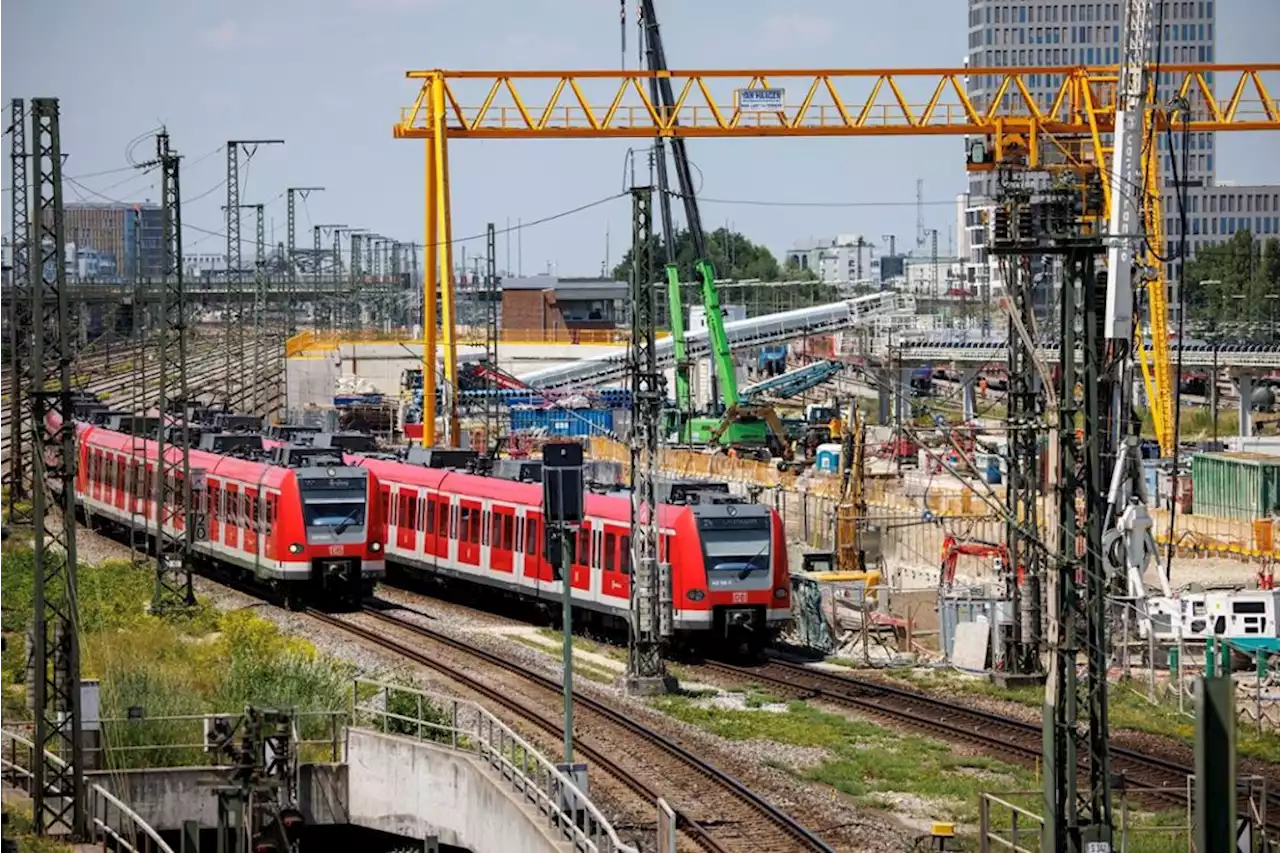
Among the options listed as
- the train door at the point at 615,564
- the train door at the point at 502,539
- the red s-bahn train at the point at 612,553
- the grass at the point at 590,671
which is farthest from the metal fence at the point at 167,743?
the train door at the point at 502,539

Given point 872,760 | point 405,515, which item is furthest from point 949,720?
point 405,515

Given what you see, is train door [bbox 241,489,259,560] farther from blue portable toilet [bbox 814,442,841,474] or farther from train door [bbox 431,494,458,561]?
blue portable toilet [bbox 814,442,841,474]

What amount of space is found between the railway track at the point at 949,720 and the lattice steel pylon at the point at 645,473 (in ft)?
6.79

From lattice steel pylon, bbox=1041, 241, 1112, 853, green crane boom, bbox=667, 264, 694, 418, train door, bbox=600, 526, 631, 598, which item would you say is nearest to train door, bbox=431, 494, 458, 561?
train door, bbox=600, 526, 631, 598

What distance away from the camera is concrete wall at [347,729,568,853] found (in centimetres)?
2153

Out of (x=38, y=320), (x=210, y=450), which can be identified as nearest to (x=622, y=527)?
(x=38, y=320)

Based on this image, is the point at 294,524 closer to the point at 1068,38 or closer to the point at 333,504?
the point at 333,504

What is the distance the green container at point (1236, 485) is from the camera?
53.5m

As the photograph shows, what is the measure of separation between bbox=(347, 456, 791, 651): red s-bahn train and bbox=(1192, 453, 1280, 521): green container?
22914mm

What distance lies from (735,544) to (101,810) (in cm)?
1121

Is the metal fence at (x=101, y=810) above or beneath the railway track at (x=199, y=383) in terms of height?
beneath

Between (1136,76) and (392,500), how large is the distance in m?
18.0

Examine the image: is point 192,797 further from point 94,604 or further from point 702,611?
point 94,604

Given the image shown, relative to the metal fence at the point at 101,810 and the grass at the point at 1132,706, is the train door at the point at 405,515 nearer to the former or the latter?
the grass at the point at 1132,706
